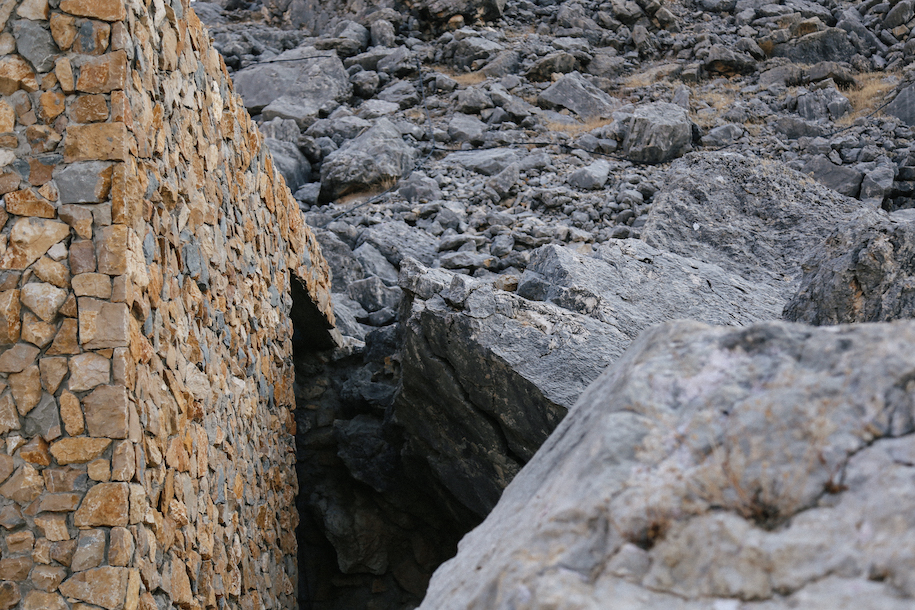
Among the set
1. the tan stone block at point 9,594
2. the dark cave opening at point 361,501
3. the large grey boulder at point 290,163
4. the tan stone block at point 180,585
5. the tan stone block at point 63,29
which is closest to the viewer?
the tan stone block at point 9,594

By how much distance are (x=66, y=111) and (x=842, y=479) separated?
2.92 m

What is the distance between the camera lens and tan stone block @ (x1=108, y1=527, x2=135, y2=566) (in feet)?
8.95

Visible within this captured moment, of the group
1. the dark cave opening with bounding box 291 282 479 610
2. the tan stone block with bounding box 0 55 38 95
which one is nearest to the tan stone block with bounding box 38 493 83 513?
the tan stone block with bounding box 0 55 38 95

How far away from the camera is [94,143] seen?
9.46ft

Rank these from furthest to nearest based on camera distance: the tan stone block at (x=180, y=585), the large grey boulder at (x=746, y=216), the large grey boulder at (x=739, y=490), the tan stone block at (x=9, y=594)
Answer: the large grey boulder at (x=746, y=216) → the tan stone block at (x=180, y=585) → the tan stone block at (x=9, y=594) → the large grey boulder at (x=739, y=490)

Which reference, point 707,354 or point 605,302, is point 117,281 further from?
point 605,302

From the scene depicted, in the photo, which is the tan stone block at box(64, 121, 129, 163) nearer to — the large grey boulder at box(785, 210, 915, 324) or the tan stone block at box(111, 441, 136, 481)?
the tan stone block at box(111, 441, 136, 481)

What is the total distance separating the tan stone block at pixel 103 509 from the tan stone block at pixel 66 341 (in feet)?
1.75

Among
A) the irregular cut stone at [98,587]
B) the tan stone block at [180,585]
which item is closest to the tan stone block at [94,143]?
the irregular cut stone at [98,587]

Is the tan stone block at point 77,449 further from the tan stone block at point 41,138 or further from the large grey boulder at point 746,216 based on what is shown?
the large grey boulder at point 746,216

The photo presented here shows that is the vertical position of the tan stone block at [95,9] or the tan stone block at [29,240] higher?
the tan stone block at [95,9]

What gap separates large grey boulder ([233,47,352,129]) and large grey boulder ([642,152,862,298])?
291 inches

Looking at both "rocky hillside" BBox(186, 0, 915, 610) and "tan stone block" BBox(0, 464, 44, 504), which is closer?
"rocky hillside" BBox(186, 0, 915, 610)

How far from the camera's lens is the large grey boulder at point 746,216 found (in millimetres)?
6465
